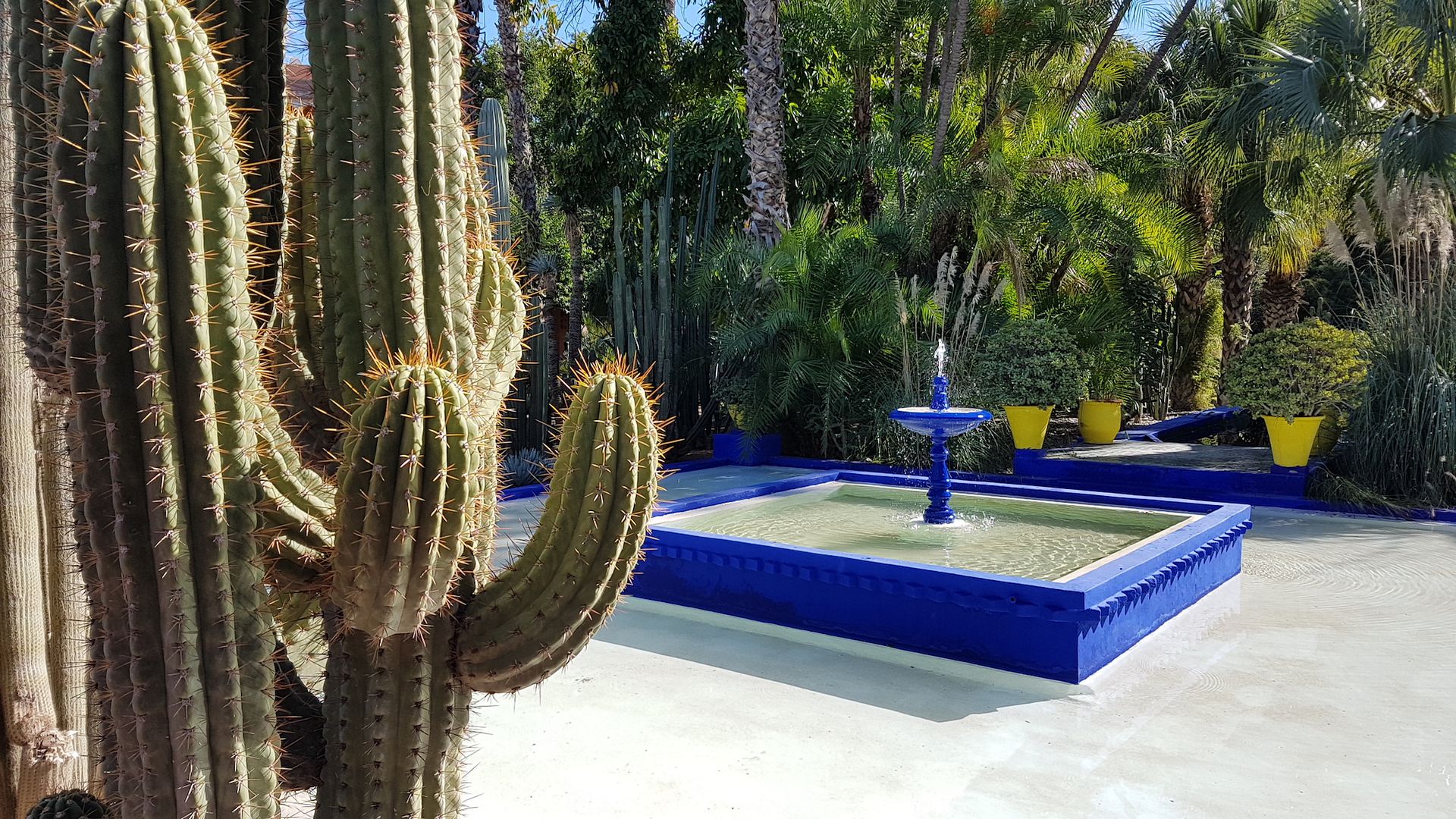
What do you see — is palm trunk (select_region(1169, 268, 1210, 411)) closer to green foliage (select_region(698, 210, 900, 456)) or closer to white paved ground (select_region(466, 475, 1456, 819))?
green foliage (select_region(698, 210, 900, 456))

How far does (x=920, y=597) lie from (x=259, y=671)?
136 inches

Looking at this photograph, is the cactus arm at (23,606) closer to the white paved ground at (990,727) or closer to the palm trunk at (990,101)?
the white paved ground at (990,727)

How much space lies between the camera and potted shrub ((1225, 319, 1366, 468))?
8.79 metres

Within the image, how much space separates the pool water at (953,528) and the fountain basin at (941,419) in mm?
654

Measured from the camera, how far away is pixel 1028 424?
10.3 metres

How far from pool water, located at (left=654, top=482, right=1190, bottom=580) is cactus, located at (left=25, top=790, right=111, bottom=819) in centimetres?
415

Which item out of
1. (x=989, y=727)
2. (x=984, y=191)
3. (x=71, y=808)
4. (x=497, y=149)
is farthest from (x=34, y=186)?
(x=984, y=191)

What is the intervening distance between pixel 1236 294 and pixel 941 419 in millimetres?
9473

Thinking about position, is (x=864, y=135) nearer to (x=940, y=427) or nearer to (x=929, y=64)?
(x=929, y=64)

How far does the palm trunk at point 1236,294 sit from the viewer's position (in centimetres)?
1398

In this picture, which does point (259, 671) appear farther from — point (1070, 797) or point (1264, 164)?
point (1264, 164)

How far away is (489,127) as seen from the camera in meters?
9.73

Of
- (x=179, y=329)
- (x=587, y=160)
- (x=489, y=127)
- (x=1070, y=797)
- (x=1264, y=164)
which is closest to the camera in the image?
(x=179, y=329)

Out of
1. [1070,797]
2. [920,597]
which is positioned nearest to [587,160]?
[920,597]
